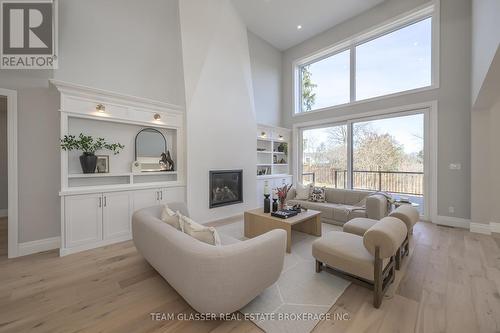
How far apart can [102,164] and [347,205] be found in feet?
15.6

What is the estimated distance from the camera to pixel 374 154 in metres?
5.07

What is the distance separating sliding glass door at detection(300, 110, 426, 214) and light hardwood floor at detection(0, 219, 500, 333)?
2.11 meters

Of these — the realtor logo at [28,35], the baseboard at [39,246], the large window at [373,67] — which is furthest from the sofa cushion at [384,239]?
the realtor logo at [28,35]

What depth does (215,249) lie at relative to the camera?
144cm

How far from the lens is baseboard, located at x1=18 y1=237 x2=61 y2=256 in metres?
2.84

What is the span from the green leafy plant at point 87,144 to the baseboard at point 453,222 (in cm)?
623

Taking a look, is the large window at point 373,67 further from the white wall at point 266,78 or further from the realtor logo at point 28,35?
the realtor logo at point 28,35

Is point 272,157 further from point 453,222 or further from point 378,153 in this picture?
point 453,222

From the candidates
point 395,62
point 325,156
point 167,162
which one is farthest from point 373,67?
point 167,162

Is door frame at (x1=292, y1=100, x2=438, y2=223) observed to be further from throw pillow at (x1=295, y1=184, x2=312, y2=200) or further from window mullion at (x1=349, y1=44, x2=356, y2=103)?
throw pillow at (x1=295, y1=184, x2=312, y2=200)

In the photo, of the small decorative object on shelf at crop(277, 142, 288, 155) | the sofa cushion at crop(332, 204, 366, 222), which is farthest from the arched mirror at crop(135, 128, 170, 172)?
the small decorative object on shelf at crop(277, 142, 288, 155)

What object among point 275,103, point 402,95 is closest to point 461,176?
point 402,95

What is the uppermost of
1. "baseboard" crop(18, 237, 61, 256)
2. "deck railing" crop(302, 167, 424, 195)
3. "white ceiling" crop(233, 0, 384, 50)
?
"white ceiling" crop(233, 0, 384, 50)

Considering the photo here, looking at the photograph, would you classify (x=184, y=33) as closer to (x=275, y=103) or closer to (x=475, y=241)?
(x=275, y=103)
